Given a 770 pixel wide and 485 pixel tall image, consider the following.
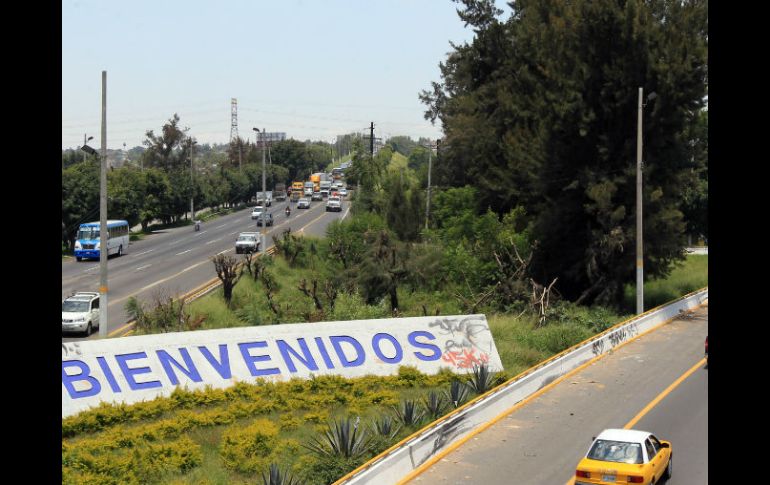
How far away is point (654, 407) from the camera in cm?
2150

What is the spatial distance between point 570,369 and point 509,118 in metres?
30.0

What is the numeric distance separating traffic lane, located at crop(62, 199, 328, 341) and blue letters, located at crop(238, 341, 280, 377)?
12.7m

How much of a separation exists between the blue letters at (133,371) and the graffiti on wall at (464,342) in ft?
30.4

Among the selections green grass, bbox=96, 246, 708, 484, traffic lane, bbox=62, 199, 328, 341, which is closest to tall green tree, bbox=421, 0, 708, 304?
green grass, bbox=96, 246, 708, 484

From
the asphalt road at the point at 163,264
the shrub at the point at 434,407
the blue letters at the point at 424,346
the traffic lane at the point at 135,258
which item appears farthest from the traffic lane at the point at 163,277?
the shrub at the point at 434,407

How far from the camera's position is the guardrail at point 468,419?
16.0m

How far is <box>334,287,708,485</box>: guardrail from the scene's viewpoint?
631 inches

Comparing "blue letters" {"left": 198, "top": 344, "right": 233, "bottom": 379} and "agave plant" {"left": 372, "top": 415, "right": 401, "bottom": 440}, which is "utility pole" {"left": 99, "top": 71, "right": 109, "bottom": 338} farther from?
"agave plant" {"left": 372, "top": 415, "right": 401, "bottom": 440}

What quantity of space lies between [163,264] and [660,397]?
1614 inches

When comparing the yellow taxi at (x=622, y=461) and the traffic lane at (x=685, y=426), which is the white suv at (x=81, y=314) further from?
the yellow taxi at (x=622, y=461)
